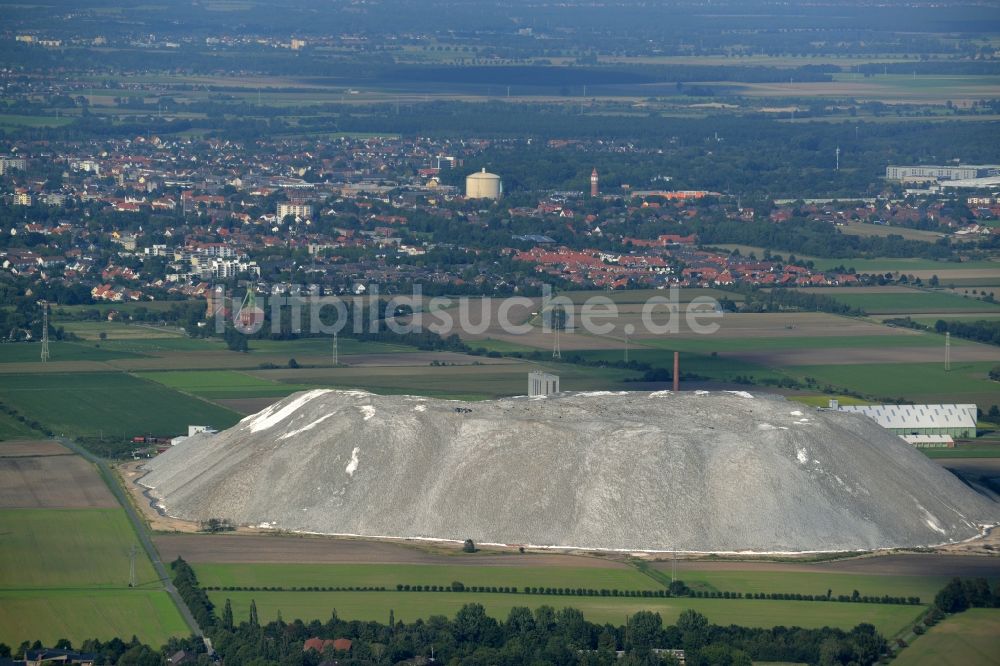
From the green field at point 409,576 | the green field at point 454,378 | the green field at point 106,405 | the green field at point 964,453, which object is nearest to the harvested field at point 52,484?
the green field at point 106,405

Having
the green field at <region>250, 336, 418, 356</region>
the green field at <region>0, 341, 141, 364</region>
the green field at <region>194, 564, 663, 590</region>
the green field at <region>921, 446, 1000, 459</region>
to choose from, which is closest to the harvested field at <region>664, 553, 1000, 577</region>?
the green field at <region>194, 564, 663, 590</region>

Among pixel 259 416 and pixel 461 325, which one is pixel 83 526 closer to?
pixel 259 416

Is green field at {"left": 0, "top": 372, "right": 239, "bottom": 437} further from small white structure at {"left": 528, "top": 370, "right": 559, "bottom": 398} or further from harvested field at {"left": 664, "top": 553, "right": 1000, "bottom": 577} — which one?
harvested field at {"left": 664, "top": 553, "right": 1000, "bottom": 577}

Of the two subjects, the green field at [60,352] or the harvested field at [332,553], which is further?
the green field at [60,352]

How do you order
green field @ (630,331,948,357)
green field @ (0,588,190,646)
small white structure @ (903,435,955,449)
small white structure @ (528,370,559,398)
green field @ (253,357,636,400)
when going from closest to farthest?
green field @ (0,588,190,646)
small white structure @ (903,435,955,449)
small white structure @ (528,370,559,398)
green field @ (253,357,636,400)
green field @ (630,331,948,357)

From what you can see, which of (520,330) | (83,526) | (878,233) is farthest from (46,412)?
(878,233)

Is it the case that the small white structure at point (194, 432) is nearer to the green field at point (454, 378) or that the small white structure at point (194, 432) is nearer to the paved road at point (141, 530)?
the paved road at point (141, 530)

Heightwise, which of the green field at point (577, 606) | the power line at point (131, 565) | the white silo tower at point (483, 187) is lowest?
the green field at point (577, 606)
